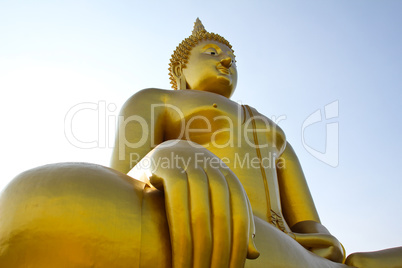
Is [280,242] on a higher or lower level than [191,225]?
lower

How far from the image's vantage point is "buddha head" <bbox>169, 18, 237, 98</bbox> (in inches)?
159

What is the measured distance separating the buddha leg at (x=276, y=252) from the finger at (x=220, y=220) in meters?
0.46

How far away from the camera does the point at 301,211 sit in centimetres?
347

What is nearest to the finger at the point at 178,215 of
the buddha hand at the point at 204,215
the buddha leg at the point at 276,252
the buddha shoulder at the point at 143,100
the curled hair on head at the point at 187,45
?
the buddha hand at the point at 204,215

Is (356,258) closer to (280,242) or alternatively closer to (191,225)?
(280,242)

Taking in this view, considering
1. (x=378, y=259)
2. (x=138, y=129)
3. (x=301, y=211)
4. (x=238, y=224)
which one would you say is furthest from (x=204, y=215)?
(x=301, y=211)

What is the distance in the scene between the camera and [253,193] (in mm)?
3121

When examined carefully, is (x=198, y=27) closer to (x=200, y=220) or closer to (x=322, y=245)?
(x=322, y=245)

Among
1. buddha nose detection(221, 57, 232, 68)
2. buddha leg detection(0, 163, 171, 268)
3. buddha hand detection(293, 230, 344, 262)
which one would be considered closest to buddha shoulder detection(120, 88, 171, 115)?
buddha nose detection(221, 57, 232, 68)

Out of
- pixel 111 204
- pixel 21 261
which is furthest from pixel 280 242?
pixel 21 261

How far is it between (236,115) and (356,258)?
4.73ft

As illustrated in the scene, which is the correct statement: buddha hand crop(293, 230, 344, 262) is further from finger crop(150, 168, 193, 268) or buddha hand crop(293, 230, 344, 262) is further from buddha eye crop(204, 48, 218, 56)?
buddha eye crop(204, 48, 218, 56)

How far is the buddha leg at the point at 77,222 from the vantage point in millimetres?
1556

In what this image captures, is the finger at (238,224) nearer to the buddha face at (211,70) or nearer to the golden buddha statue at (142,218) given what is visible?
the golden buddha statue at (142,218)
